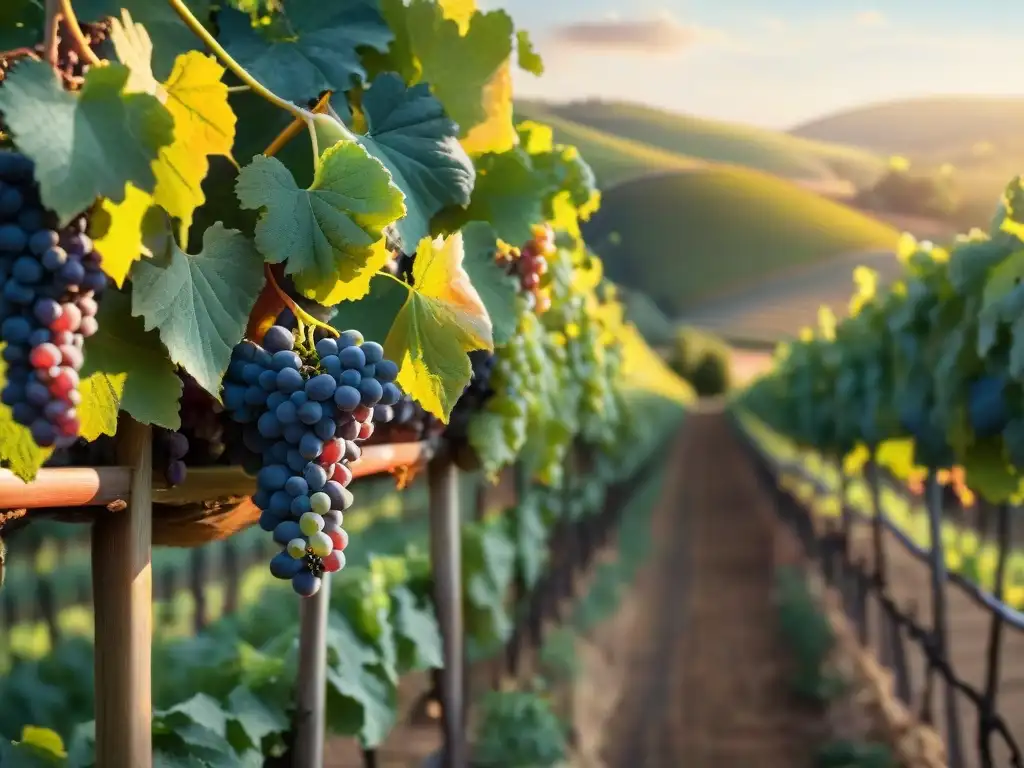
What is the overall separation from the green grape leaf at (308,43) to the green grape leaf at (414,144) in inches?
2.2

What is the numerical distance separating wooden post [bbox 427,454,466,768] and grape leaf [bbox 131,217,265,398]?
1.28m

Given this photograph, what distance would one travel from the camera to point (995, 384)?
104 inches

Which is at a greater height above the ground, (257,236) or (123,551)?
(257,236)

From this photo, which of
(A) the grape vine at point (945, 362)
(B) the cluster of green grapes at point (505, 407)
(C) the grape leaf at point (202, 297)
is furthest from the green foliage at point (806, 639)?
(C) the grape leaf at point (202, 297)

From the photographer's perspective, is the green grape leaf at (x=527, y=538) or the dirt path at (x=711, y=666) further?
the dirt path at (x=711, y=666)

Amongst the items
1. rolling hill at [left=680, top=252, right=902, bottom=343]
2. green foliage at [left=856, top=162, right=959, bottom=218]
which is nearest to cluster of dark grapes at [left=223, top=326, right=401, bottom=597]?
green foliage at [left=856, top=162, right=959, bottom=218]

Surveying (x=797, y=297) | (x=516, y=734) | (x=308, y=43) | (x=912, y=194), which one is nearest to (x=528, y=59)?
(x=308, y=43)

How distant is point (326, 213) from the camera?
105 centimetres

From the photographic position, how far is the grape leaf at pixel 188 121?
899mm

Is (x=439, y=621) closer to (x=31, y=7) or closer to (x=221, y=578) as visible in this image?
(x=31, y=7)

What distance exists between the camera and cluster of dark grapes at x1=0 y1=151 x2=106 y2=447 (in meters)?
0.77

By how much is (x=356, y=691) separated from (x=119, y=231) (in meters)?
1.33

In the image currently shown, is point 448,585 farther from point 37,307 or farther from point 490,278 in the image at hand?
point 37,307

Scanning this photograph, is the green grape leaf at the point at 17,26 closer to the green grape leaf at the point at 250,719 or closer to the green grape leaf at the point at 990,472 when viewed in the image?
the green grape leaf at the point at 250,719
